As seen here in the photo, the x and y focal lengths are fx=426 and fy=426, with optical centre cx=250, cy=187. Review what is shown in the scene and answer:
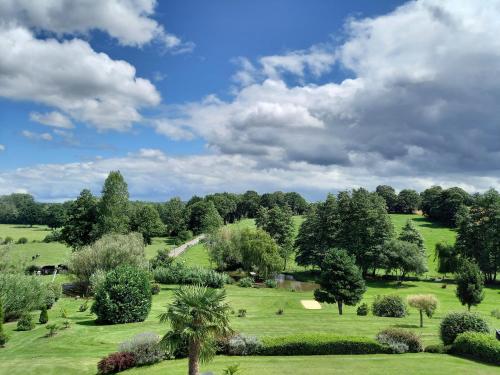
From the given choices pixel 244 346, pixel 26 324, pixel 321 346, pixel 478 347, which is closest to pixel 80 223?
pixel 26 324

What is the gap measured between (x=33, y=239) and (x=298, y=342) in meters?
117

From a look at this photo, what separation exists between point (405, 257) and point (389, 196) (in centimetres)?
8918

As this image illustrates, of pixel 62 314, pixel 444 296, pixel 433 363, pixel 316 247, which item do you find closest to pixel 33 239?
pixel 316 247

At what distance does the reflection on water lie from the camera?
71.9m

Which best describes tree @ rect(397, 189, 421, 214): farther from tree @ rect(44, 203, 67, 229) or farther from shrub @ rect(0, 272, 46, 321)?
shrub @ rect(0, 272, 46, 321)

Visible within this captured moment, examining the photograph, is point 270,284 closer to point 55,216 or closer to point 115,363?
point 115,363

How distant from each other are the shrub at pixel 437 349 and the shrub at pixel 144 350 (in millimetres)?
16441

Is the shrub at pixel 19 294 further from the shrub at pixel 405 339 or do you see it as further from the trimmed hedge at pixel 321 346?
the shrub at pixel 405 339

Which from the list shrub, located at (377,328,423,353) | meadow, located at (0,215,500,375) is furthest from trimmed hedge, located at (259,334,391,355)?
meadow, located at (0,215,500,375)

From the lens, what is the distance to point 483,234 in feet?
241

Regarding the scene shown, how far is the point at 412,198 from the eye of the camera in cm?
15325

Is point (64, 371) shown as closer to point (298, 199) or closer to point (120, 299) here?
point (120, 299)

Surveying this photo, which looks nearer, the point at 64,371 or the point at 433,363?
the point at 433,363

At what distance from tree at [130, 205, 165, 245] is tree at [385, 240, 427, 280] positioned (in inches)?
2608
